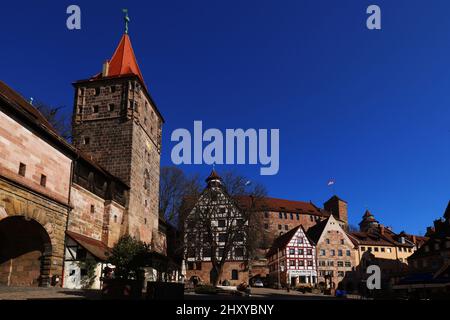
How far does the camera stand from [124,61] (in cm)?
3794

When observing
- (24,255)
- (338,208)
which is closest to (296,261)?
(338,208)

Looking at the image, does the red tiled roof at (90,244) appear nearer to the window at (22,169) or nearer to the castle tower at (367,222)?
the window at (22,169)

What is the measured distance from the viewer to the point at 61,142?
22.6 m

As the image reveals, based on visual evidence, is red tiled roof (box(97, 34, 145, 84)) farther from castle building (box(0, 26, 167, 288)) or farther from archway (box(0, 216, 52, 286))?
archway (box(0, 216, 52, 286))

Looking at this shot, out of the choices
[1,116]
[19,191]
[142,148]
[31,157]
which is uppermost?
[142,148]

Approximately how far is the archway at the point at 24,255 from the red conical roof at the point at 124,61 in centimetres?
1793

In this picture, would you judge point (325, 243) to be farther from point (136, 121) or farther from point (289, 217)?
point (136, 121)

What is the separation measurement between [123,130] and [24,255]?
1412cm

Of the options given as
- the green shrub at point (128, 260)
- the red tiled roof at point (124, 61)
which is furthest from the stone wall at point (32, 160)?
the red tiled roof at point (124, 61)

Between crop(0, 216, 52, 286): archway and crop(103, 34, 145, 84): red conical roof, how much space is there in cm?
1793

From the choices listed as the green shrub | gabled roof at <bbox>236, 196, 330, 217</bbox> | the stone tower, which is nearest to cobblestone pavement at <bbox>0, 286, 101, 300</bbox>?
the green shrub

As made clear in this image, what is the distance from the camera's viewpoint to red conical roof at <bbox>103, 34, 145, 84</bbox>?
37.0m
